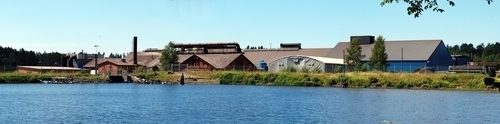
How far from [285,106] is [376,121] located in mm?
9285

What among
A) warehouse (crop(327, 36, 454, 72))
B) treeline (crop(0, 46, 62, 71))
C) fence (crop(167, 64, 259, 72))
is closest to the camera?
warehouse (crop(327, 36, 454, 72))

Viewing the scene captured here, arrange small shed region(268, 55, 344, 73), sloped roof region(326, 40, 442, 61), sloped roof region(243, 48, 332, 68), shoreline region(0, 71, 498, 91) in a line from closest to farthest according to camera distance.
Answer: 1. shoreline region(0, 71, 498, 91)
2. small shed region(268, 55, 344, 73)
3. sloped roof region(326, 40, 442, 61)
4. sloped roof region(243, 48, 332, 68)

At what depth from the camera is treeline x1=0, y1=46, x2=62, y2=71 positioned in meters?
118

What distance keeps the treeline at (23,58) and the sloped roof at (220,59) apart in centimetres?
4244

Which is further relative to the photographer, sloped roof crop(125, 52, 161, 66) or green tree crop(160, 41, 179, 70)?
sloped roof crop(125, 52, 161, 66)

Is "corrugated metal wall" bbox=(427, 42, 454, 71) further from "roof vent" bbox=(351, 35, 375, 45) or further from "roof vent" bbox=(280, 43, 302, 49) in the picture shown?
"roof vent" bbox=(280, 43, 302, 49)

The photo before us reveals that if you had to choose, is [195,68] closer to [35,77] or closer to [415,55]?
[35,77]

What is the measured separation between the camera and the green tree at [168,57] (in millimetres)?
88750

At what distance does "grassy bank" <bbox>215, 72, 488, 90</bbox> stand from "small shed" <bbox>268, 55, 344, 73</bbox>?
6.15m

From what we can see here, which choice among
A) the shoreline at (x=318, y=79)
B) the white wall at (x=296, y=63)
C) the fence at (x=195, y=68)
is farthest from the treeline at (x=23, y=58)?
the white wall at (x=296, y=63)

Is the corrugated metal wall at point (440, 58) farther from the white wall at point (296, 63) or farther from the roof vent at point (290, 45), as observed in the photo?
the roof vent at point (290, 45)

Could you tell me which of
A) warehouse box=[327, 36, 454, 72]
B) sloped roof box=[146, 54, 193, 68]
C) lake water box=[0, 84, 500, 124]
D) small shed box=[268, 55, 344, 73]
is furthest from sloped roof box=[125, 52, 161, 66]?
lake water box=[0, 84, 500, 124]

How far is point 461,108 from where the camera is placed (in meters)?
33.8

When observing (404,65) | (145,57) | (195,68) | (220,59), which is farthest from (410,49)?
(145,57)
